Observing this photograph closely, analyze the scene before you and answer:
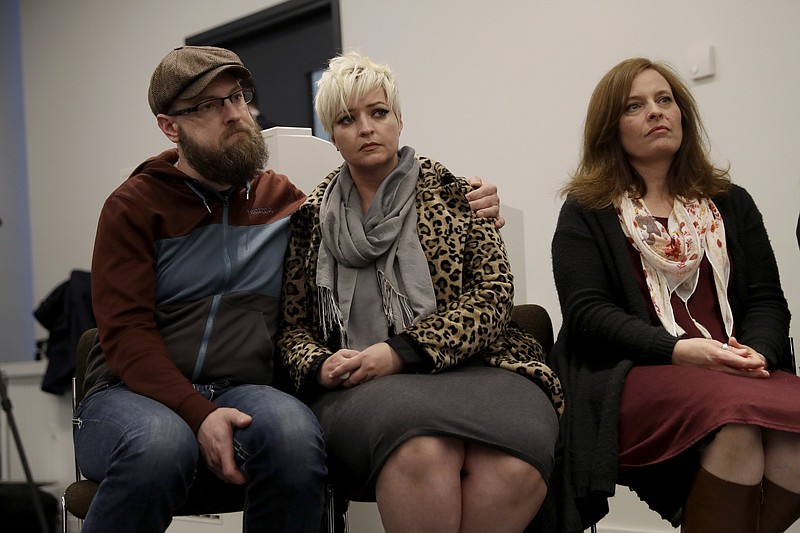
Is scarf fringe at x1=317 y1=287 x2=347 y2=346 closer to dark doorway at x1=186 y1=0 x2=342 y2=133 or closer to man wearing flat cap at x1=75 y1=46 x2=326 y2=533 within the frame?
man wearing flat cap at x1=75 y1=46 x2=326 y2=533

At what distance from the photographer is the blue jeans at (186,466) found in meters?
1.50

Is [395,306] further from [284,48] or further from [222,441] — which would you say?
[284,48]

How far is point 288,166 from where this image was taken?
2.44 m

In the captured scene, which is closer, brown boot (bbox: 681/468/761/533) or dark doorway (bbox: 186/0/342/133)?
brown boot (bbox: 681/468/761/533)

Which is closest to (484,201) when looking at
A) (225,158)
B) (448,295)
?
(448,295)

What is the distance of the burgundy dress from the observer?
1633mm

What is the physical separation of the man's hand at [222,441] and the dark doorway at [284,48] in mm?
2927

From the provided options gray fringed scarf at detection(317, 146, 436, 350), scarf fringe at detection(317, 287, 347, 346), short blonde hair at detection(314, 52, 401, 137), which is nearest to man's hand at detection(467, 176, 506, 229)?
gray fringed scarf at detection(317, 146, 436, 350)

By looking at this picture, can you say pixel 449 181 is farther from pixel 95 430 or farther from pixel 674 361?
pixel 95 430

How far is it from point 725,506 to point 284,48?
3573 millimetres

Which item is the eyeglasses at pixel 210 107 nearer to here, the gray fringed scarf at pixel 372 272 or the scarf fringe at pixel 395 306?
the gray fringed scarf at pixel 372 272

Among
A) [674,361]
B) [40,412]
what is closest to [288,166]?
[674,361]

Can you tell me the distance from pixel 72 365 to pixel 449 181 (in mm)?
2970

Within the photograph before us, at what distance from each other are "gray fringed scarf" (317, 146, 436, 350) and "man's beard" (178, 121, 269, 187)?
0.66 ft
